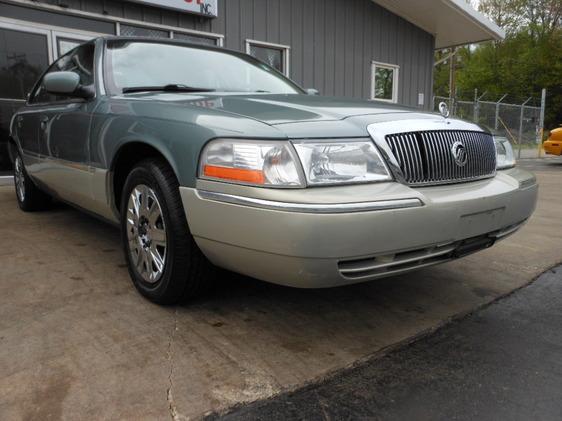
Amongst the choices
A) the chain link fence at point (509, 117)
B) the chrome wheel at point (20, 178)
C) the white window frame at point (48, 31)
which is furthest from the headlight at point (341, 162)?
the chain link fence at point (509, 117)

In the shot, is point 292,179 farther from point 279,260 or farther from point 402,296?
point 402,296

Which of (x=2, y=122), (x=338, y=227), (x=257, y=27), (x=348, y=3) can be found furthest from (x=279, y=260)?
(x=348, y=3)

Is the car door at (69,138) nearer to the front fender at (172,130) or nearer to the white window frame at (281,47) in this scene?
the front fender at (172,130)

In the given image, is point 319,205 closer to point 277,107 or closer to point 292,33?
point 277,107

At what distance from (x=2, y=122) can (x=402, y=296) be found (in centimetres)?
617

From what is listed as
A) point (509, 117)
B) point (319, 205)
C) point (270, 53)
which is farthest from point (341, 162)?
point (509, 117)

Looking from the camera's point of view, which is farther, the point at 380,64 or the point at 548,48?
the point at 548,48

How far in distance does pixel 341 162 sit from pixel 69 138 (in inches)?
84.7

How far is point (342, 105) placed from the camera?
2580 millimetres

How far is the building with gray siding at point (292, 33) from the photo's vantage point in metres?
6.80

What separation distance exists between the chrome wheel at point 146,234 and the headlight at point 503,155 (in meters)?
1.91

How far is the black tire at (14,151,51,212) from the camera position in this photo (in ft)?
15.6

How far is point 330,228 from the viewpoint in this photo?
1874mm

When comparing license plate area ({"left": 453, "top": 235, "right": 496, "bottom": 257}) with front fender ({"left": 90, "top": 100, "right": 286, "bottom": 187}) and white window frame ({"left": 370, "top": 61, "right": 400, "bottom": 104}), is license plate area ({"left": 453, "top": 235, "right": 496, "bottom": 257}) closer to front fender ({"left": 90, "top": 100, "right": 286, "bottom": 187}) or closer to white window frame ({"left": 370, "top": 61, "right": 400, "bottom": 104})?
front fender ({"left": 90, "top": 100, "right": 286, "bottom": 187})
